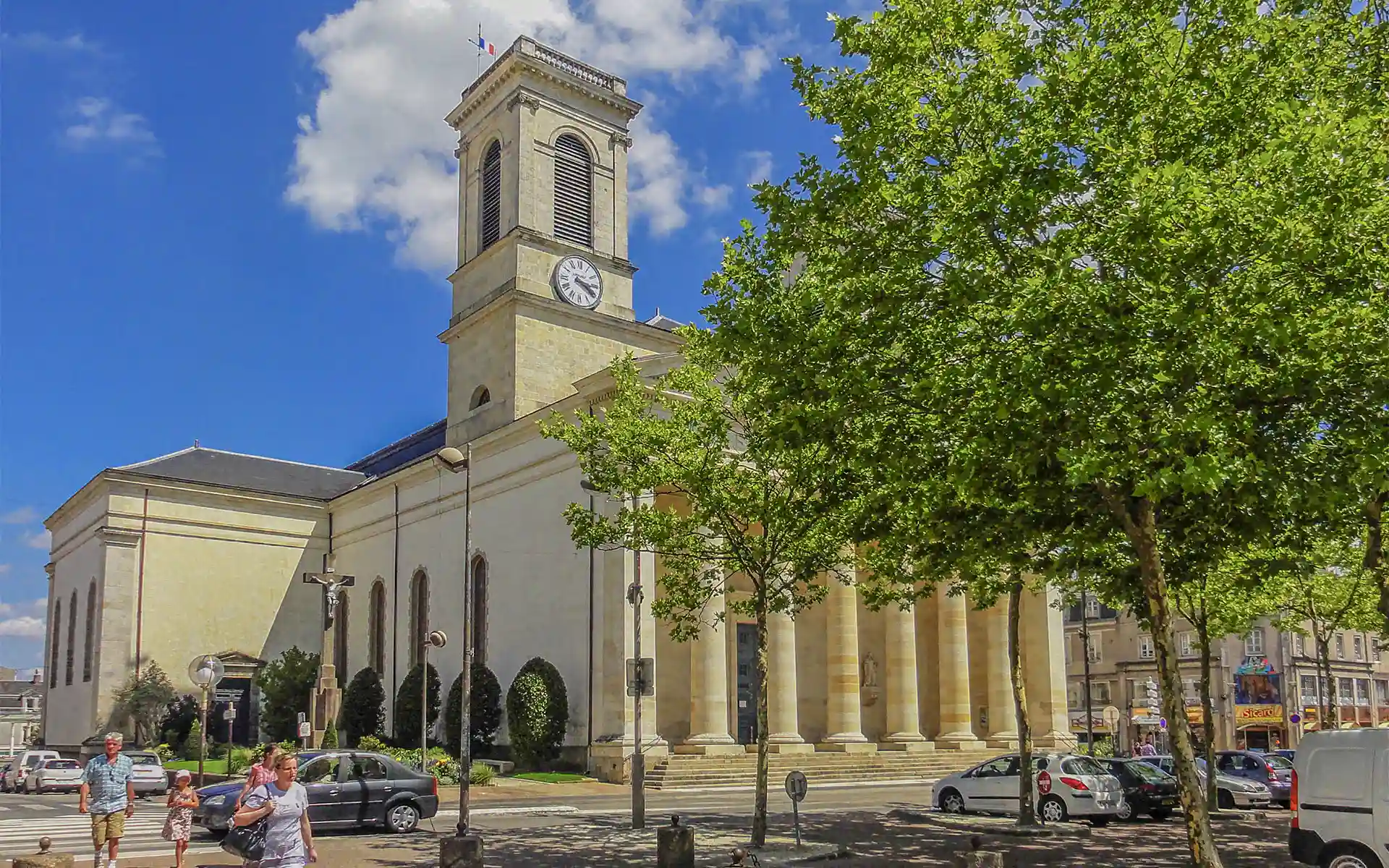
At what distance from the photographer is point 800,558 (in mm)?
20641

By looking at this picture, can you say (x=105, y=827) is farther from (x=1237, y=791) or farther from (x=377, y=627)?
(x=377, y=627)

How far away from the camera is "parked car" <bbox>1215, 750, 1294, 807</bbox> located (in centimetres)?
2908

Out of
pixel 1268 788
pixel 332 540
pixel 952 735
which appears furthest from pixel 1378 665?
pixel 332 540

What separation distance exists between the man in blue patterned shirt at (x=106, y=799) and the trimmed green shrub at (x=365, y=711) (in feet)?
115

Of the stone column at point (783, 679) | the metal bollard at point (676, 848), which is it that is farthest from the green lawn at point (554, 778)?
the metal bollard at point (676, 848)

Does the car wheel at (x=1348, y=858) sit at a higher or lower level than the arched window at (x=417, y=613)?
lower

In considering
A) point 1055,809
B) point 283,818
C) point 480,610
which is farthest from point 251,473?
point 283,818

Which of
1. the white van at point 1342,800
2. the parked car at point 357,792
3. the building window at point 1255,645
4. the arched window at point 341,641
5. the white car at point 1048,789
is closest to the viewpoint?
the white van at point 1342,800

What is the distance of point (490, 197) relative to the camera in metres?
48.5

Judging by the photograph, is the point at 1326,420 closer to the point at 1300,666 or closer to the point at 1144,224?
the point at 1144,224

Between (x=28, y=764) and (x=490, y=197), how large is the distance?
2618 cm

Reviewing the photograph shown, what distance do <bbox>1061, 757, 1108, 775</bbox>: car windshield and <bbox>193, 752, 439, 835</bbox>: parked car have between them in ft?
41.7

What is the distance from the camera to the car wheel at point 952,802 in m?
25.7

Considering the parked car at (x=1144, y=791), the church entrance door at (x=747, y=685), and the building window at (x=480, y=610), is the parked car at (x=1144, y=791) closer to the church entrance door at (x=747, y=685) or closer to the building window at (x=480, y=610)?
the church entrance door at (x=747, y=685)
